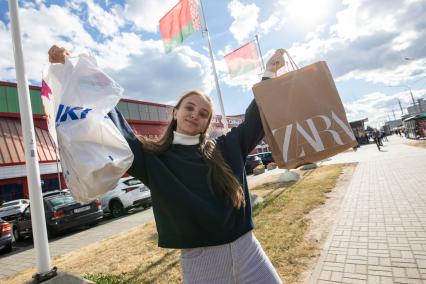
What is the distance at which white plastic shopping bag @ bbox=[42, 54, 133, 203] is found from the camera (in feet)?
4.81

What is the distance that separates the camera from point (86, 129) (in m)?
1.52

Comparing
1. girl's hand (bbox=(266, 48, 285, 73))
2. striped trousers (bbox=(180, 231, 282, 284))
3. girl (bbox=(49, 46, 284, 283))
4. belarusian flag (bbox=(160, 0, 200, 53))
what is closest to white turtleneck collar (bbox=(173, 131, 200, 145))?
girl (bbox=(49, 46, 284, 283))

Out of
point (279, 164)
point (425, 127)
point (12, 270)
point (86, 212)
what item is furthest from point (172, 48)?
point (425, 127)

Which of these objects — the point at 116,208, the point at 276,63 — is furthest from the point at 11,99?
the point at 276,63

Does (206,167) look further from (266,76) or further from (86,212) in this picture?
(86,212)

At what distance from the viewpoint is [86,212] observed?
36.4ft

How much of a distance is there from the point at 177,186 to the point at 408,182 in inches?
378

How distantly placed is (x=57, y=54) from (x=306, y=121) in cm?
157

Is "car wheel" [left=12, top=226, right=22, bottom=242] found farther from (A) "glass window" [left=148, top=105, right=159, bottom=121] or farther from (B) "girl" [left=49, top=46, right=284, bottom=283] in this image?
(A) "glass window" [left=148, top=105, right=159, bottom=121]

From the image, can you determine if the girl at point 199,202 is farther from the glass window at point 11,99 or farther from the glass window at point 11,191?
the glass window at point 11,99

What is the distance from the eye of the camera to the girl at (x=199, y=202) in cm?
162

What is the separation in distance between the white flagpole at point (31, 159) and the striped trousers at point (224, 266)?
2.84 metres

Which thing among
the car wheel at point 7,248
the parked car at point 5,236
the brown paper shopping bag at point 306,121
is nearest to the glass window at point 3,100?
the car wheel at point 7,248

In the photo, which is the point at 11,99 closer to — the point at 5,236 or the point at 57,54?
the point at 5,236
